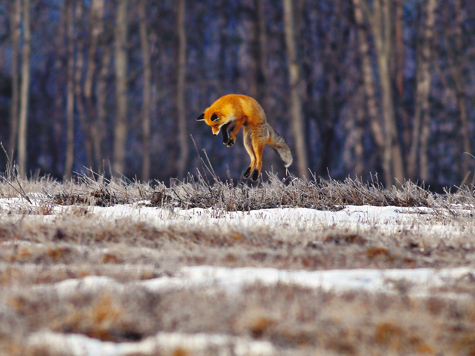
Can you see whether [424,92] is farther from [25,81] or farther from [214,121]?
[25,81]

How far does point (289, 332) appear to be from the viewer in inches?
103

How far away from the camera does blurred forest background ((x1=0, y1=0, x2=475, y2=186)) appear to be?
16.4 metres

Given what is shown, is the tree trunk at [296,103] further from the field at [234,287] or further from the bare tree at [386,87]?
the field at [234,287]

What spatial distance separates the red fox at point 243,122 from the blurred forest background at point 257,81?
20.1ft

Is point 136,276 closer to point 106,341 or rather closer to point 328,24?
point 106,341

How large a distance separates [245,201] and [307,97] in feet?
50.9

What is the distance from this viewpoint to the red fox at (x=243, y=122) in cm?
773

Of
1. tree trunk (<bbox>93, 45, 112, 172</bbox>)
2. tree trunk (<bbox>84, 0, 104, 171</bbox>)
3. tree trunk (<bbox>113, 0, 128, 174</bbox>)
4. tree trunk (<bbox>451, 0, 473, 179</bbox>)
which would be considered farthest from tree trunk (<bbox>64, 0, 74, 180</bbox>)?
tree trunk (<bbox>451, 0, 473, 179</bbox>)

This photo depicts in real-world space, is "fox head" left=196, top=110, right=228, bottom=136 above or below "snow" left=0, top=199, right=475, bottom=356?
above

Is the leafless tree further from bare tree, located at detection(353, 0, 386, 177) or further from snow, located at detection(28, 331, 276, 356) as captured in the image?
Answer: snow, located at detection(28, 331, 276, 356)

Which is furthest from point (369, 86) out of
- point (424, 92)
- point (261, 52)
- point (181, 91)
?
point (181, 91)

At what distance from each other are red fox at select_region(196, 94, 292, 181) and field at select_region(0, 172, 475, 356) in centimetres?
180

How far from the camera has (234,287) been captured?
331 centimetres

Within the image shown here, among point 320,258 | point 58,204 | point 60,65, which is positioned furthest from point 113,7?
point 320,258
